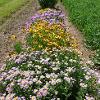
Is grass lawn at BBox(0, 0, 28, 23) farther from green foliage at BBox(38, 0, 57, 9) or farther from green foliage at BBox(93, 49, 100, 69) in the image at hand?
green foliage at BBox(93, 49, 100, 69)

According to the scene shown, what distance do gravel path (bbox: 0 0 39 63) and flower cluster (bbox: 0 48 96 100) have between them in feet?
15.0

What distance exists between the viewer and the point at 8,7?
84.6 feet

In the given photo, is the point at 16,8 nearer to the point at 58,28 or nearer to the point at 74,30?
the point at 74,30

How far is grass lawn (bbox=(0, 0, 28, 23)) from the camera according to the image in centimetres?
2292

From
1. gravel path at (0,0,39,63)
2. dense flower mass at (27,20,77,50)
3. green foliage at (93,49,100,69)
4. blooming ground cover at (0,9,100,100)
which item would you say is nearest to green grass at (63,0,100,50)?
green foliage at (93,49,100,69)

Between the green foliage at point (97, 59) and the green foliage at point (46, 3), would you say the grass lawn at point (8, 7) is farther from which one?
the green foliage at point (97, 59)

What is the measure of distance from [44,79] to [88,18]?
11.6 metres

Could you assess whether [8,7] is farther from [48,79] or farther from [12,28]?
[48,79]

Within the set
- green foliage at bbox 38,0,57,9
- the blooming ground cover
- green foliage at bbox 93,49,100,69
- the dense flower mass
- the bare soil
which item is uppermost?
the blooming ground cover

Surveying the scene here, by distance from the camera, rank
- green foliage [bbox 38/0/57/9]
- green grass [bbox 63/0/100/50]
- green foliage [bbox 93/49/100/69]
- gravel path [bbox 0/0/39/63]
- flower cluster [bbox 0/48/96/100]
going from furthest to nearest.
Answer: green foliage [bbox 38/0/57/9] → green grass [bbox 63/0/100/50] → gravel path [bbox 0/0/39/63] → green foliage [bbox 93/49/100/69] → flower cluster [bbox 0/48/96/100]

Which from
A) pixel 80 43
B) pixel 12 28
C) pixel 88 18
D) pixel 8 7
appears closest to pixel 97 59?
pixel 80 43

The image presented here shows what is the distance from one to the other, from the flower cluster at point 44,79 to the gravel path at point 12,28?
4.57 metres

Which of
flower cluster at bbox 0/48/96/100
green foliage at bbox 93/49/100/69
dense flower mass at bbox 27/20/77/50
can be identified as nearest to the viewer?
flower cluster at bbox 0/48/96/100

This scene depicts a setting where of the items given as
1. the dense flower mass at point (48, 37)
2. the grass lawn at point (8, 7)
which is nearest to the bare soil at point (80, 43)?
the dense flower mass at point (48, 37)
